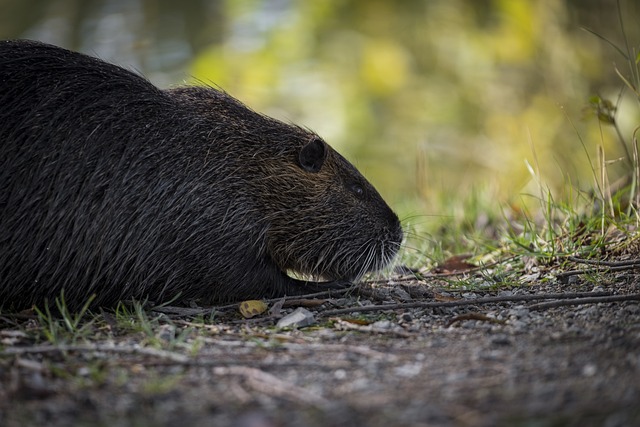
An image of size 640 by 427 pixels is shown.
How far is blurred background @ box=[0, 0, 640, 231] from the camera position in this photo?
9.05 m

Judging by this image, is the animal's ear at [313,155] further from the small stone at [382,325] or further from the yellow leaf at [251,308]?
the small stone at [382,325]

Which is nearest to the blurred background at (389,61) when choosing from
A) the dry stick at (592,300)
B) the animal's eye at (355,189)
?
the animal's eye at (355,189)

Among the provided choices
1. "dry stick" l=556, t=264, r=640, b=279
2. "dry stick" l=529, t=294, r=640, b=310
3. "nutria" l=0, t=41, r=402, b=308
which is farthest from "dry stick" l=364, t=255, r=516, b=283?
"dry stick" l=529, t=294, r=640, b=310

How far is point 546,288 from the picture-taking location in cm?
393

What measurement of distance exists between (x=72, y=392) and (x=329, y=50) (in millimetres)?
10085

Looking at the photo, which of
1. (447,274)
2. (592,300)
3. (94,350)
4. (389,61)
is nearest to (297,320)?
(94,350)

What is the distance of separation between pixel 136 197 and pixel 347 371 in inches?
67.7

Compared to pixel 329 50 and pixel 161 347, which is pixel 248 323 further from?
pixel 329 50

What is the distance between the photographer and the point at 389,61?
35.7 feet

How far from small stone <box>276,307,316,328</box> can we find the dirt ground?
47mm

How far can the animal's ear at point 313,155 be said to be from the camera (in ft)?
14.5

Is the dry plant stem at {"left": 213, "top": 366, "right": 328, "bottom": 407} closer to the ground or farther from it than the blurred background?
closer to the ground

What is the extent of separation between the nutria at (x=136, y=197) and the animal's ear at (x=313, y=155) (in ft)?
0.13

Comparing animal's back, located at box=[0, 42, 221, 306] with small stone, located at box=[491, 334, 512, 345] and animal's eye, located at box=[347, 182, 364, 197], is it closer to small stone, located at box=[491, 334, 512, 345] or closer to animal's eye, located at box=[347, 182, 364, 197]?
animal's eye, located at box=[347, 182, 364, 197]
